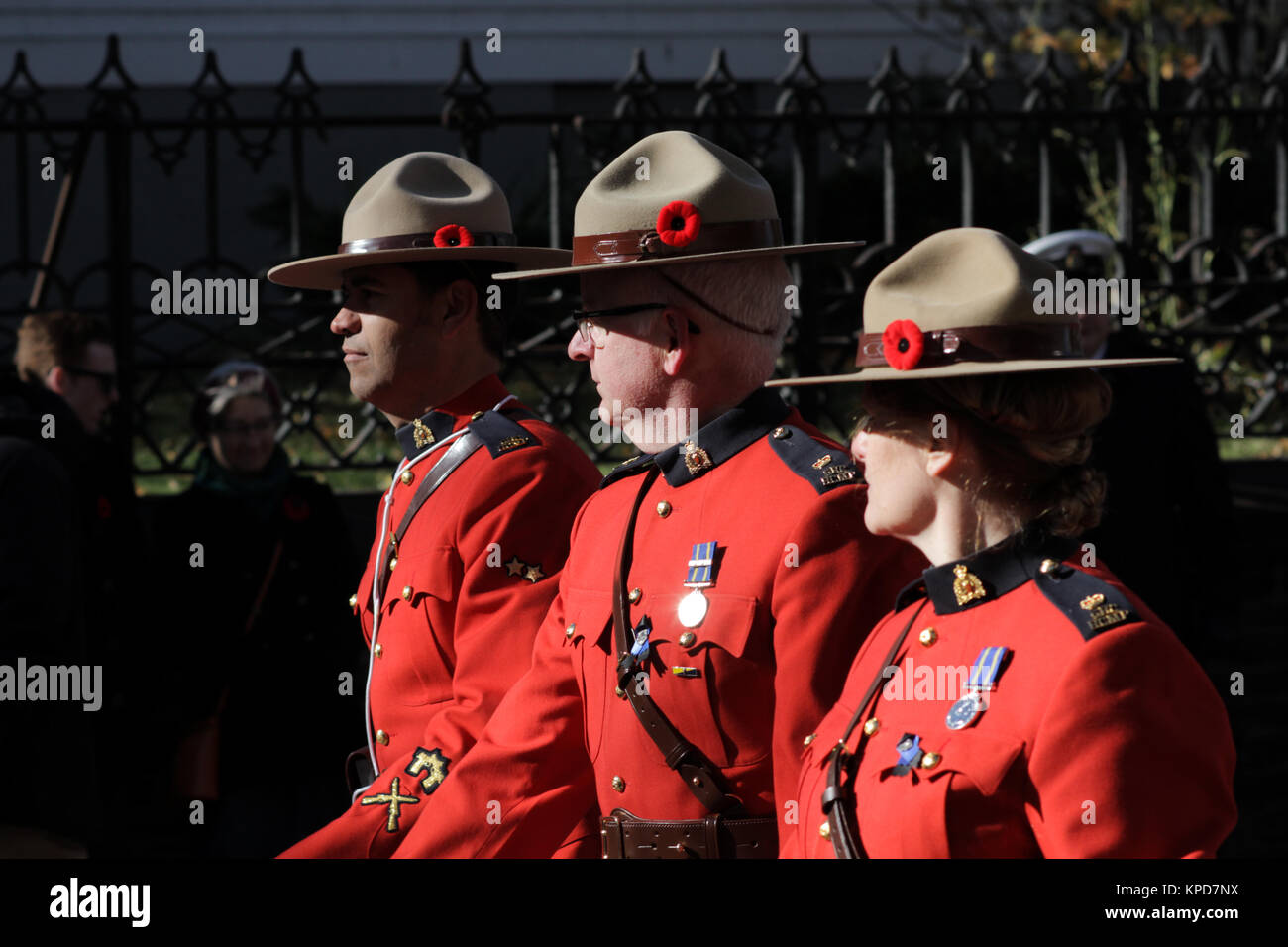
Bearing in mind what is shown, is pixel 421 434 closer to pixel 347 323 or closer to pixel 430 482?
pixel 430 482

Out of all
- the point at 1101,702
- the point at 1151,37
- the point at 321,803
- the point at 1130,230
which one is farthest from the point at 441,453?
the point at 1151,37

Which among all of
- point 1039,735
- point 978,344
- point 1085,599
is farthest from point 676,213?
point 1039,735

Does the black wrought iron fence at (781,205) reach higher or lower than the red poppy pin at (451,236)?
higher

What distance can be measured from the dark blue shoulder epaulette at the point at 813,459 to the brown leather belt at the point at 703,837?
1.74ft

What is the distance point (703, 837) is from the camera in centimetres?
245

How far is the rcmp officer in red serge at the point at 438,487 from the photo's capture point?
286cm

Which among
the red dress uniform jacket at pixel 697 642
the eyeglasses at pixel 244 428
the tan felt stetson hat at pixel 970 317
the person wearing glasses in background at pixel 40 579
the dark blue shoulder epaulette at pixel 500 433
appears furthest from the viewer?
the eyeglasses at pixel 244 428

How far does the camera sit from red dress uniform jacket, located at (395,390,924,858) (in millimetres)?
2412

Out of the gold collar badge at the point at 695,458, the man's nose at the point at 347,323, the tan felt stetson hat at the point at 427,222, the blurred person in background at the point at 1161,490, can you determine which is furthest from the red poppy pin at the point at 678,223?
the blurred person in background at the point at 1161,490

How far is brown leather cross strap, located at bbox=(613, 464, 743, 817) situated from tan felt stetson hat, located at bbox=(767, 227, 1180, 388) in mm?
620

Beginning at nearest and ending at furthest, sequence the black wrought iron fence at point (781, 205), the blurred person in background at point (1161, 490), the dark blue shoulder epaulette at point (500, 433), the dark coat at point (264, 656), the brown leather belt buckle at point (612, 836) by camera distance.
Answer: the brown leather belt buckle at point (612, 836), the dark blue shoulder epaulette at point (500, 433), the blurred person in background at point (1161, 490), the dark coat at point (264, 656), the black wrought iron fence at point (781, 205)

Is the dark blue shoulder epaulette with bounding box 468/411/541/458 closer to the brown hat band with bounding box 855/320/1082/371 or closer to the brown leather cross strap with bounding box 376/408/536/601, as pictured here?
the brown leather cross strap with bounding box 376/408/536/601

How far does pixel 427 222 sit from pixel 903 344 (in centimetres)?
141

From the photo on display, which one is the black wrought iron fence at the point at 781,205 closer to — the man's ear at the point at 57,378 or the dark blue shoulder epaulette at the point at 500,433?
the man's ear at the point at 57,378
